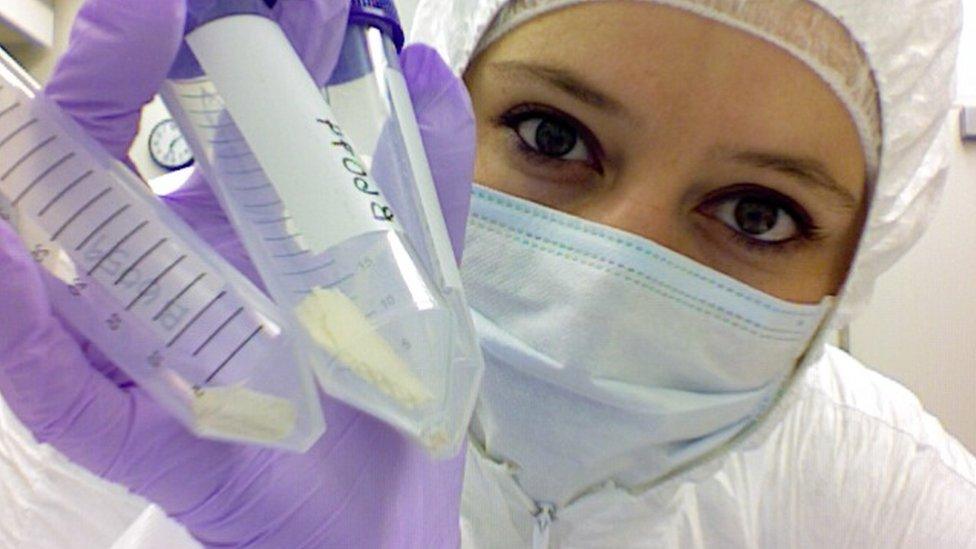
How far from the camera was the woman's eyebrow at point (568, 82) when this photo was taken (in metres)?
0.72

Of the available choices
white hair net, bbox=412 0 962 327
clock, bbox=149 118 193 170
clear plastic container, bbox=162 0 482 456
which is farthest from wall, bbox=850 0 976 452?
clear plastic container, bbox=162 0 482 456

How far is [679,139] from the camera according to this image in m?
0.71

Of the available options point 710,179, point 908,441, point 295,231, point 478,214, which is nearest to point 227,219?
point 295,231

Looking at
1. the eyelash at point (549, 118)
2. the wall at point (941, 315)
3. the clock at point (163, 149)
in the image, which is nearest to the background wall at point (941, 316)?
the wall at point (941, 315)

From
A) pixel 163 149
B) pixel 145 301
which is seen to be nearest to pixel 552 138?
pixel 145 301

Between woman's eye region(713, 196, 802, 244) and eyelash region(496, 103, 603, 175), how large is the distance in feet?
0.43

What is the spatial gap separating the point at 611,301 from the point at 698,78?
0.68 ft

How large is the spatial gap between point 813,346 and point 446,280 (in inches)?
21.1

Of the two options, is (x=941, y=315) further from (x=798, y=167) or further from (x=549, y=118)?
(x=549, y=118)

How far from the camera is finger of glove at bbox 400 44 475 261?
53 centimetres

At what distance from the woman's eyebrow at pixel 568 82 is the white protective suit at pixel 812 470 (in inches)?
2.1

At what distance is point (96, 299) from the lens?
0.41 m

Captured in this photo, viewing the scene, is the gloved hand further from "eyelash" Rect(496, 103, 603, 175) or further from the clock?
the clock

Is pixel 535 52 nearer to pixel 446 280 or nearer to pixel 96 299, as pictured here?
A: pixel 446 280
